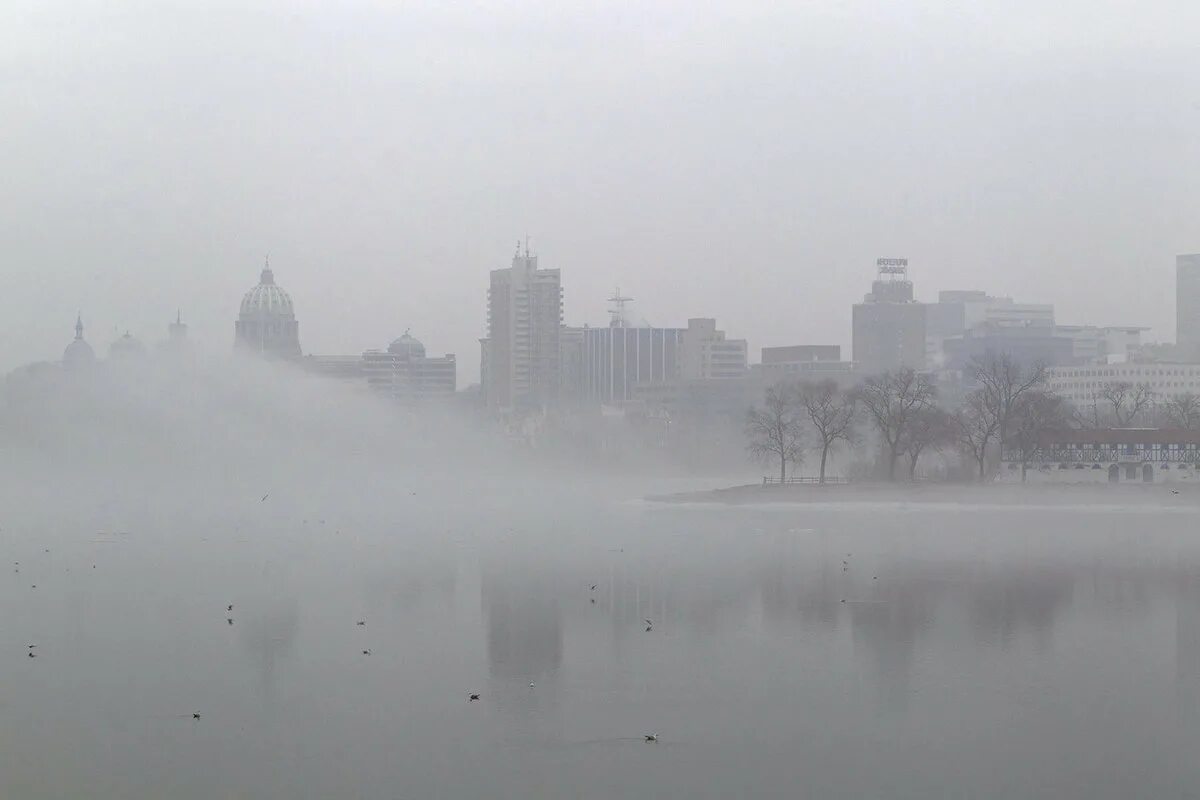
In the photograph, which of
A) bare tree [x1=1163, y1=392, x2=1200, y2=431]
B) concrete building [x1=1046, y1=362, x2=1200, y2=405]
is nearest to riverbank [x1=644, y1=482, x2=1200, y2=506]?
bare tree [x1=1163, y1=392, x2=1200, y2=431]

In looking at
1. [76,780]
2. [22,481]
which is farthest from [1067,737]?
[22,481]

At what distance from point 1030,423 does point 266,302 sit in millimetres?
141127

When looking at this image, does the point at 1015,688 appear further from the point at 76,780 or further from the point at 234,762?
the point at 76,780

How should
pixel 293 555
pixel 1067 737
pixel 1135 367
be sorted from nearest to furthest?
pixel 1067 737 → pixel 293 555 → pixel 1135 367

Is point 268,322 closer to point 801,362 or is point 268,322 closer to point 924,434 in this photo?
point 801,362

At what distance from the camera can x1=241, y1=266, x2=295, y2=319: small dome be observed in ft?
627

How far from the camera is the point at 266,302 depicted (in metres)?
194

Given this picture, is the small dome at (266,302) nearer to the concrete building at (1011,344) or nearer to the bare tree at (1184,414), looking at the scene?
the concrete building at (1011,344)

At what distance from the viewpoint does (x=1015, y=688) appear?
21.5 metres

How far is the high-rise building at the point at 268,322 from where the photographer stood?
18590 centimetres

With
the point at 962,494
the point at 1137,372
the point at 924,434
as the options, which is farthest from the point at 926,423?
the point at 1137,372

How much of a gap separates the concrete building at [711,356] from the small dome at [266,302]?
4851 cm

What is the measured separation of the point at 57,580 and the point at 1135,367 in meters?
136

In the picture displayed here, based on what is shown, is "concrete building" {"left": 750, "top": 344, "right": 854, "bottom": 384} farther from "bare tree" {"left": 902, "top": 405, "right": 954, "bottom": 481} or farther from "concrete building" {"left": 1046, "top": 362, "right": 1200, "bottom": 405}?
"bare tree" {"left": 902, "top": 405, "right": 954, "bottom": 481}
